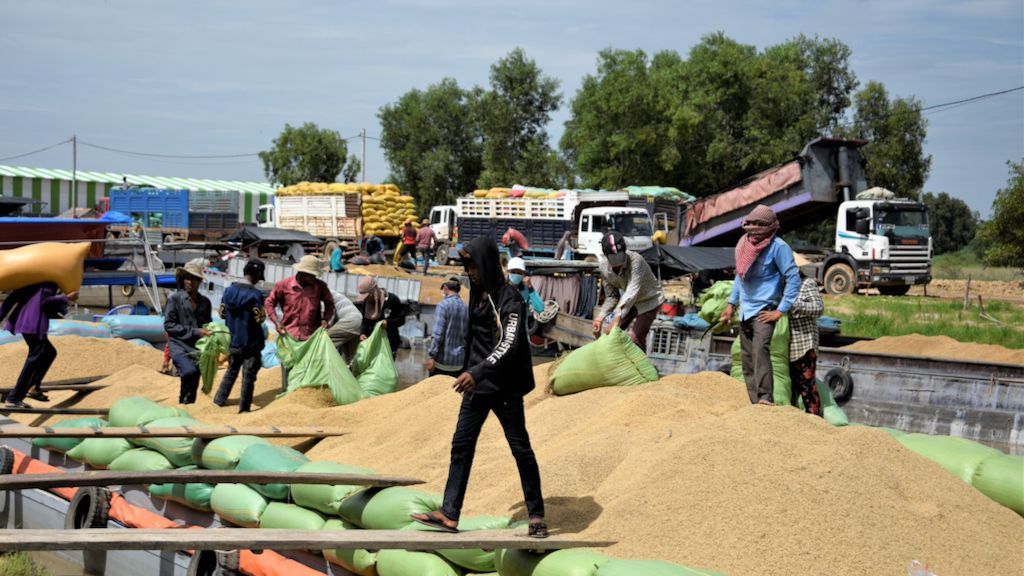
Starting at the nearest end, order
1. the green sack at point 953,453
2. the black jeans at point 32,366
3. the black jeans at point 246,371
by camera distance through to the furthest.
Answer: the green sack at point 953,453, the black jeans at point 246,371, the black jeans at point 32,366

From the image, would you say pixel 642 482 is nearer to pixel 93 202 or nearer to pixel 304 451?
pixel 304 451

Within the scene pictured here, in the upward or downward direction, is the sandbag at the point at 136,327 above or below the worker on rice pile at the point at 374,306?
below

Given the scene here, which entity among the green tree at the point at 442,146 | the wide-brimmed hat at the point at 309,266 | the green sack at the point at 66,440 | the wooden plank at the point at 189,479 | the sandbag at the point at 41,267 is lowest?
the green sack at the point at 66,440

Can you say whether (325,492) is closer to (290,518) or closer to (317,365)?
(290,518)

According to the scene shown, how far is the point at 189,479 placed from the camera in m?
6.46

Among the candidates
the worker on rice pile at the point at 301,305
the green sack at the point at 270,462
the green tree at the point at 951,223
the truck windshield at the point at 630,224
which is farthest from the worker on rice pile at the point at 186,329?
the green tree at the point at 951,223

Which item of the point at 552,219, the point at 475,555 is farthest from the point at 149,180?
the point at 475,555

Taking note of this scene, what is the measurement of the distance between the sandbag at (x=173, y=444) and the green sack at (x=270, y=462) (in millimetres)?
655

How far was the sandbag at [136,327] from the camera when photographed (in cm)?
1414

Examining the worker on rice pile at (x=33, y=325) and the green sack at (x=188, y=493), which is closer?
the green sack at (x=188, y=493)

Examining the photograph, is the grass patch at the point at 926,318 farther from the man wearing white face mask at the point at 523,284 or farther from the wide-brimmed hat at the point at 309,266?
the wide-brimmed hat at the point at 309,266

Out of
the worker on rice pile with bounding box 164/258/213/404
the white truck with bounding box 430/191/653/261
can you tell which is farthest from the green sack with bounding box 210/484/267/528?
the white truck with bounding box 430/191/653/261

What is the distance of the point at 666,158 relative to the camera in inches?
1661

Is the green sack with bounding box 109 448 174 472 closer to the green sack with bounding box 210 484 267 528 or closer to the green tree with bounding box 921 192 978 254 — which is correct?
the green sack with bounding box 210 484 267 528
